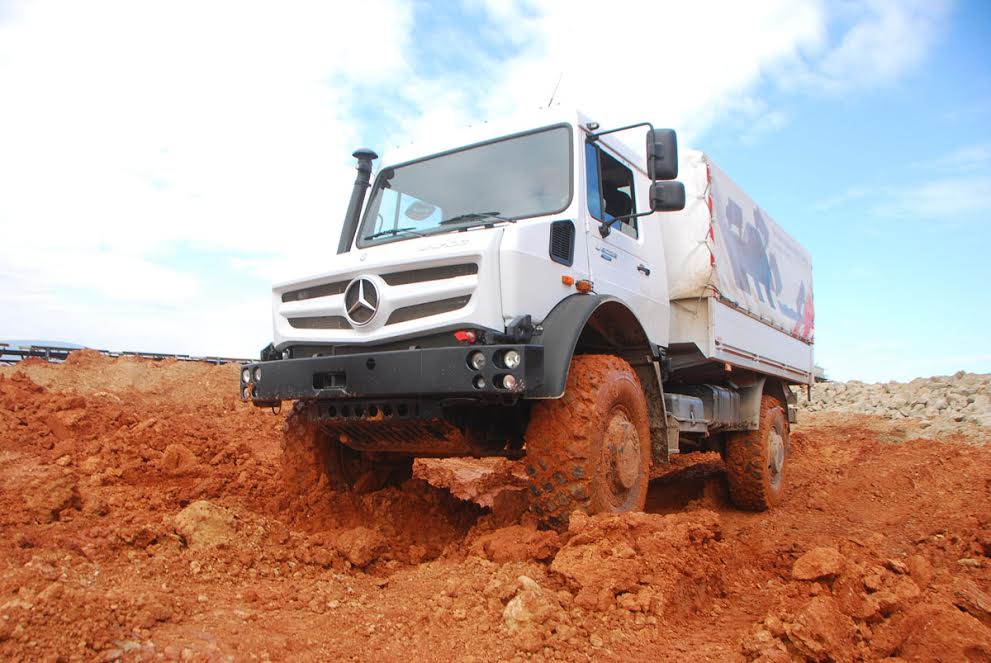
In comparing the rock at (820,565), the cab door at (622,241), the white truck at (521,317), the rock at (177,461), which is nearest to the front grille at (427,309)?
the white truck at (521,317)

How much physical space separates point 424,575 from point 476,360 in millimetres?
1217

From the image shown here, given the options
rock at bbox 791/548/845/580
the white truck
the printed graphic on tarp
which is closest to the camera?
rock at bbox 791/548/845/580

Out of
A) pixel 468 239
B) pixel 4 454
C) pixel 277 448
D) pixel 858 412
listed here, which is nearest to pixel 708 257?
pixel 468 239

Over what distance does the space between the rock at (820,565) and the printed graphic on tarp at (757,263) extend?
3122 mm

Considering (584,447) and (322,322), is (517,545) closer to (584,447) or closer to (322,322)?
(584,447)

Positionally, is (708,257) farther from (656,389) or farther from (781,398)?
(781,398)

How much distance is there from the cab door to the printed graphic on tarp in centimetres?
79

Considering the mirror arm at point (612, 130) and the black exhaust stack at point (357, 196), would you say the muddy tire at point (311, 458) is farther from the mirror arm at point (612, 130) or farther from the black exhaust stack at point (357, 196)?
the mirror arm at point (612, 130)

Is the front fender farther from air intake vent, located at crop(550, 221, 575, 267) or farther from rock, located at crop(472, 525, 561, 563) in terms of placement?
rock, located at crop(472, 525, 561, 563)

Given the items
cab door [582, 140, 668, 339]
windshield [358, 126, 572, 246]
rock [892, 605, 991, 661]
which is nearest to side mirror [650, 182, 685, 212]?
cab door [582, 140, 668, 339]

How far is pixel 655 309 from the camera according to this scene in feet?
18.9

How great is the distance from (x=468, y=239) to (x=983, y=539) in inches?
148

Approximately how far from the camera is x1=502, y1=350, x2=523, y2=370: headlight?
376 cm

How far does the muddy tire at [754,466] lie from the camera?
24.6 feet
